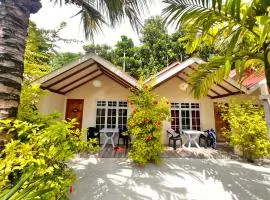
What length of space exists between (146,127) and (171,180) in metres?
2.11

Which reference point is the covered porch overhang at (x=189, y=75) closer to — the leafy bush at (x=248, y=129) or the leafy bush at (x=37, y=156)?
the leafy bush at (x=248, y=129)

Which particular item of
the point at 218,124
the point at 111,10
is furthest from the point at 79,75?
the point at 218,124

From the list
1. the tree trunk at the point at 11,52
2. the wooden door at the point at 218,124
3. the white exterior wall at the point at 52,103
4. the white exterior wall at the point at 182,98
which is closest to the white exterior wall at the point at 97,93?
the white exterior wall at the point at 52,103

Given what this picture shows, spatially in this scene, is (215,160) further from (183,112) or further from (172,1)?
(172,1)

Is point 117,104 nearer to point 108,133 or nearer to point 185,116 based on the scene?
point 108,133

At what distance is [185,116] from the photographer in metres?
11.4

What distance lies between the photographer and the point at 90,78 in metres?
11.0

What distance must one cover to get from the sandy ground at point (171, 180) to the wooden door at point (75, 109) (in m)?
4.38

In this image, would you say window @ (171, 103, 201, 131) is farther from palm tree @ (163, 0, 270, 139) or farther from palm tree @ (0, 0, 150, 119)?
palm tree @ (0, 0, 150, 119)

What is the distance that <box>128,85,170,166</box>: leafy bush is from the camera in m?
6.72

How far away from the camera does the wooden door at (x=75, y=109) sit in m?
11.3

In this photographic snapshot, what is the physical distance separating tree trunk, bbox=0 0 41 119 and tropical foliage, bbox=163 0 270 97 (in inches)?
100

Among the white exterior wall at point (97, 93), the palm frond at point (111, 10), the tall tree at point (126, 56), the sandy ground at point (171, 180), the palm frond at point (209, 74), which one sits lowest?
the sandy ground at point (171, 180)

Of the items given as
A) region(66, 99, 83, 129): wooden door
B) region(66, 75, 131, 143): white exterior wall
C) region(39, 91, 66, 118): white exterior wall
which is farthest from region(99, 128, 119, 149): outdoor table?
region(39, 91, 66, 118): white exterior wall
